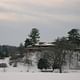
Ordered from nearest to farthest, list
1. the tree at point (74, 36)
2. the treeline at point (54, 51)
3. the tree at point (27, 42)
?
the treeline at point (54, 51) < the tree at point (74, 36) < the tree at point (27, 42)

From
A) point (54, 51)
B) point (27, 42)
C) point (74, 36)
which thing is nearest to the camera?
point (54, 51)

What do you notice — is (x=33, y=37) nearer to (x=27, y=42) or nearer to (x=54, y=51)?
(x=27, y=42)

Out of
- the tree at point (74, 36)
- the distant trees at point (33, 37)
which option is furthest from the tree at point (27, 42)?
the tree at point (74, 36)

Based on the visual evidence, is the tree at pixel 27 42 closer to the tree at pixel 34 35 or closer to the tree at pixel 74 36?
the tree at pixel 34 35

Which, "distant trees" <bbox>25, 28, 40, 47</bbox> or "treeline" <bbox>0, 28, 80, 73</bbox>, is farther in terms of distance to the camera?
"distant trees" <bbox>25, 28, 40, 47</bbox>

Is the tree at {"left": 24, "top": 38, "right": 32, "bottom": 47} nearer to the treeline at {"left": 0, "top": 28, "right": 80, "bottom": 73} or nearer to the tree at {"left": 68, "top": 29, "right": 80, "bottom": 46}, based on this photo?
the treeline at {"left": 0, "top": 28, "right": 80, "bottom": 73}

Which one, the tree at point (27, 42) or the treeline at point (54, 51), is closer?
the treeline at point (54, 51)

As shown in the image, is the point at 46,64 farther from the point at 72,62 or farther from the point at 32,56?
the point at 32,56

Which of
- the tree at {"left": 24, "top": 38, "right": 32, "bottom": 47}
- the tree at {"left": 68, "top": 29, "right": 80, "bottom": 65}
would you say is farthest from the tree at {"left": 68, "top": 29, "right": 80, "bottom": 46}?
the tree at {"left": 24, "top": 38, "right": 32, "bottom": 47}

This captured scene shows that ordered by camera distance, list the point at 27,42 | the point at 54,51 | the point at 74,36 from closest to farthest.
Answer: the point at 54,51 < the point at 74,36 < the point at 27,42

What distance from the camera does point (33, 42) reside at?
64312 millimetres

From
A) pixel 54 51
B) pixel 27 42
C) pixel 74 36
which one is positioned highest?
pixel 74 36

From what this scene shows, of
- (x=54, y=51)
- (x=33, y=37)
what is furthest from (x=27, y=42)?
(x=54, y=51)

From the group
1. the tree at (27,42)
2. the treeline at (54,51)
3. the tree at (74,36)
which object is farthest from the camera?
the tree at (27,42)
